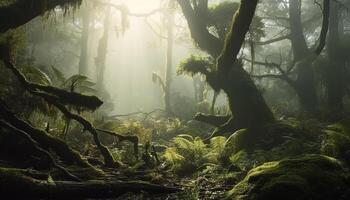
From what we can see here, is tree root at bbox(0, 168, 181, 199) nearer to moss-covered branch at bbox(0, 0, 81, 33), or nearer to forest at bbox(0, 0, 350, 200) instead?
forest at bbox(0, 0, 350, 200)

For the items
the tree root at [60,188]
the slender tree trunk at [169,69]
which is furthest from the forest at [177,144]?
the slender tree trunk at [169,69]

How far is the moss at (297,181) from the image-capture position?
529 centimetres

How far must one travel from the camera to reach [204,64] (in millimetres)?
13992

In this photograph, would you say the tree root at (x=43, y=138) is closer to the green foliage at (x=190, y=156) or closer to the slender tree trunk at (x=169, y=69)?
the green foliage at (x=190, y=156)

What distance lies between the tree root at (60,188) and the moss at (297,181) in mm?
1857

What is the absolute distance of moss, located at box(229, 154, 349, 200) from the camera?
529 cm

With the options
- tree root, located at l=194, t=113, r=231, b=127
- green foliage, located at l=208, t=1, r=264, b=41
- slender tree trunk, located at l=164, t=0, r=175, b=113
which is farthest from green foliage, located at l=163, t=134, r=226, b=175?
slender tree trunk, located at l=164, t=0, r=175, b=113

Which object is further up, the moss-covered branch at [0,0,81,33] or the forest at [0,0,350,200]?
the moss-covered branch at [0,0,81,33]

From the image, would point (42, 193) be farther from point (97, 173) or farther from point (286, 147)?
point (286, 147)

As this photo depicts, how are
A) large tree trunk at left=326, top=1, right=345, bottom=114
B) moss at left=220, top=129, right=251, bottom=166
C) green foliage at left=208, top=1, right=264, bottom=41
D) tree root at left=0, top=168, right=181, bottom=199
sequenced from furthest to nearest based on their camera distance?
large tree trunk at left=326, top=1, right=345, bottom=114
green foliage at left=208, top=1, right=264, bottom=41
moss at left=220, top=129, right=251, bottom=166
tree root at left=0, top=168, right=181, bottom=199

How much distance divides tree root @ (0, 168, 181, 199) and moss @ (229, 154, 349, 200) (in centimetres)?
186

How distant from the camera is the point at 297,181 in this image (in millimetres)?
5402

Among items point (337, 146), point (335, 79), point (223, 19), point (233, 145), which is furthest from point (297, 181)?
point (335, 79)

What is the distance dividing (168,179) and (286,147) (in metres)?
3.06
